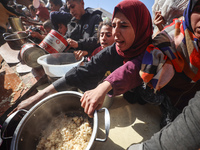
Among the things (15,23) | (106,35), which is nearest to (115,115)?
(106,35)

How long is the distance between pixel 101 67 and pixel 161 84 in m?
0.62

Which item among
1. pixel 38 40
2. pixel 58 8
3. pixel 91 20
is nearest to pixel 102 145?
pixel 91 20

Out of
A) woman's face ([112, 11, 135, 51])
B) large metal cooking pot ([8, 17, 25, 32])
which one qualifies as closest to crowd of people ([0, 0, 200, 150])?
woman's face ([112, 11, 135, 51])

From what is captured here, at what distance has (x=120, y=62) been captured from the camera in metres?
1.10

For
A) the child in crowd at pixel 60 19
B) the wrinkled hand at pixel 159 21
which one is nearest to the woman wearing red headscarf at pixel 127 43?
the wrinkled hand at pixel 159 21

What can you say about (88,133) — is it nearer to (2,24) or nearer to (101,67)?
(101,67)

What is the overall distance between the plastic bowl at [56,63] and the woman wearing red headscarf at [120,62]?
0.75 ft

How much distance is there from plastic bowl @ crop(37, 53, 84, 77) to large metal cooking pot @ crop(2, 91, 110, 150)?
49cm

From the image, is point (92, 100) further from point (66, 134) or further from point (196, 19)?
point (196, 19)

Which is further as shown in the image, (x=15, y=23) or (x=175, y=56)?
(x=15, y=23)

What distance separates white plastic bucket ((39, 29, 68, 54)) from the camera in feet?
4.39

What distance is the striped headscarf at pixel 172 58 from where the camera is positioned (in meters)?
0.72

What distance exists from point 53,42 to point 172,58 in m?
1.42

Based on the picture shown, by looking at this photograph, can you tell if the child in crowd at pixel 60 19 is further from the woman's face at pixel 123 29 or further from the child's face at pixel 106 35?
the woman's face at pixel 123 29
